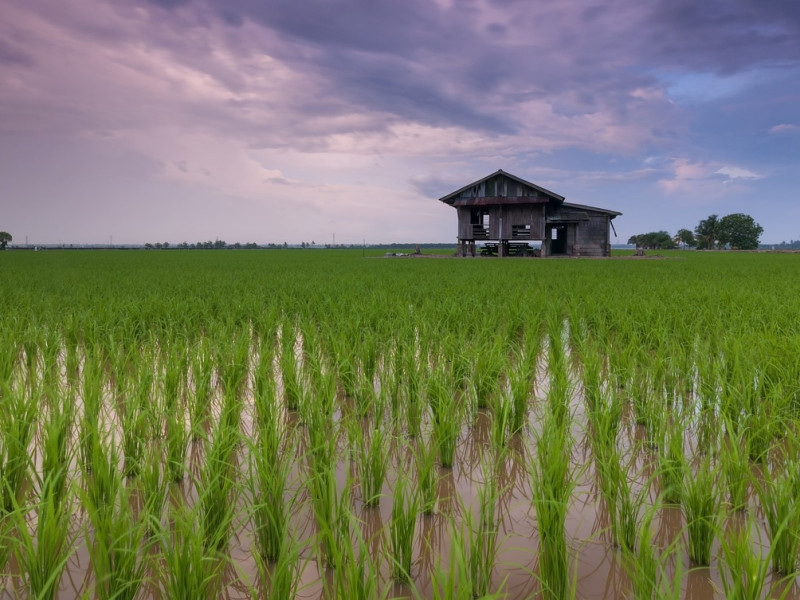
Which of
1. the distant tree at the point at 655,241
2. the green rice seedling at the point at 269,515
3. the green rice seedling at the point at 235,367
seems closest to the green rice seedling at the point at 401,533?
the green rice seedling at the point at 269,515

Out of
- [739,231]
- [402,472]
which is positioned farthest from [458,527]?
[739,231]

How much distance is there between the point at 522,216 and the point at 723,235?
78.4 m

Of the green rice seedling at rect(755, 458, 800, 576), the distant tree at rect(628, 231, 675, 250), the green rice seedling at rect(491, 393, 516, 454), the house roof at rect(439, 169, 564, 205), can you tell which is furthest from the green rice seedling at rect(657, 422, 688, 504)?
the distant tree at rect(628, 231, 675, 250)

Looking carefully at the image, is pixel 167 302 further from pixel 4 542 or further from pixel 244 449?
pixel 4 542

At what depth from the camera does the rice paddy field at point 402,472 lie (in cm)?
155

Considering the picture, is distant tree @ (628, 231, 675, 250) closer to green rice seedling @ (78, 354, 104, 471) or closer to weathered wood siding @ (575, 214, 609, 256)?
weathered wood siding @ (575, 214, 609, 256)

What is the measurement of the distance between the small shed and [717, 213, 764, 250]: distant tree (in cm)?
7320

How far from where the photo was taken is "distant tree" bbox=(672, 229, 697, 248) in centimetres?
10494

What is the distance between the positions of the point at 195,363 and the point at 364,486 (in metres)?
2.20

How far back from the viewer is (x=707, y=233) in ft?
314

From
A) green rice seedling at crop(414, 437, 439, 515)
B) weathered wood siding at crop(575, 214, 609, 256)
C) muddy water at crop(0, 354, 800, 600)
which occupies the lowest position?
muddy water at crop(0, 354, 800, 600)

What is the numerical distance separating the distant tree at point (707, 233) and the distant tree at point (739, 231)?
6.95 feet

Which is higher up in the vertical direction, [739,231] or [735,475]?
[739,231]

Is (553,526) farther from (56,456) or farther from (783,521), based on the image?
(56,456)
